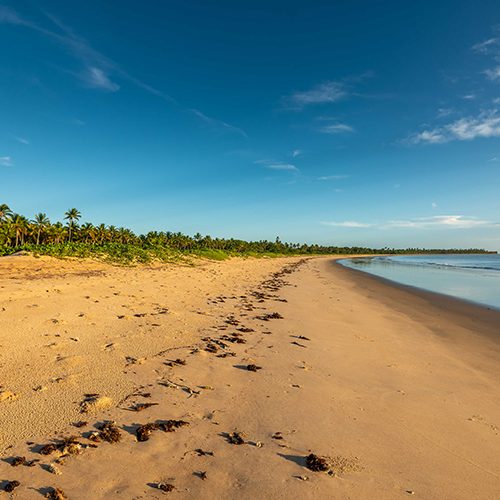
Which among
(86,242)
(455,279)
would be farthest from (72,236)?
(455,279)

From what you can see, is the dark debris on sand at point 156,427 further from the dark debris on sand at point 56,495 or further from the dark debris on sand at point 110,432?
the dark debris on sand at point 56,495

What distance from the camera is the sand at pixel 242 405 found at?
358 cm

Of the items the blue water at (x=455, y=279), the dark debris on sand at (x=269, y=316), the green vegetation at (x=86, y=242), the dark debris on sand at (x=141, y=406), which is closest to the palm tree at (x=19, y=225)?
the green vegetation at (x=86, y=242)

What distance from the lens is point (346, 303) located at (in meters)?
16.7

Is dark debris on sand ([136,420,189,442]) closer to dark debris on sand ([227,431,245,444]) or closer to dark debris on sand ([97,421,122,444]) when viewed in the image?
dark debris on sand ([97,421,122,444])

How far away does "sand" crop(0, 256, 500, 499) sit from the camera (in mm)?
3578

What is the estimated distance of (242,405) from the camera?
523cm

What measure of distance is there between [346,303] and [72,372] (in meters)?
13.6

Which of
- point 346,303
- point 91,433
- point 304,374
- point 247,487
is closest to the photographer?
point 247,487

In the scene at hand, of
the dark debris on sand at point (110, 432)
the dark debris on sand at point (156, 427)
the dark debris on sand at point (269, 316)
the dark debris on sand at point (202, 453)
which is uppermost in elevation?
the dark debris on sand at point (110, 432)

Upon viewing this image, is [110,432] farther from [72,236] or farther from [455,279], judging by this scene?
[72,236]

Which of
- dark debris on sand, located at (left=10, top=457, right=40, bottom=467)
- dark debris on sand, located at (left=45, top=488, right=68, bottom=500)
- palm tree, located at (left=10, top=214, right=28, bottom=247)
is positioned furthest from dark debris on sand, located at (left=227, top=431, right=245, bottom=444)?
palm tree, located at (left=10, top=214, right=28, bottom=247)

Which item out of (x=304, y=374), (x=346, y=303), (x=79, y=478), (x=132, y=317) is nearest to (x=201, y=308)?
(x=132, y=317)

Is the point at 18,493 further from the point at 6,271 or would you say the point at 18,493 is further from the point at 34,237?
the point at 34,237
